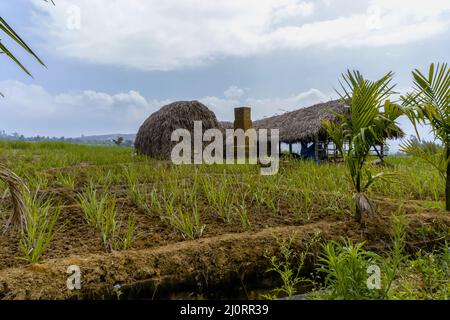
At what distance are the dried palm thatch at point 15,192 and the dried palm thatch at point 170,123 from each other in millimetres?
7893

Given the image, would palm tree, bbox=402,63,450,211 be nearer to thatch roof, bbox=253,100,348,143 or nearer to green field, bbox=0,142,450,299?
green field, bbox=0,142,450,299

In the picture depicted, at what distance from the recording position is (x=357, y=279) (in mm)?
2080

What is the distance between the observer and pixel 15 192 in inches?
88.7

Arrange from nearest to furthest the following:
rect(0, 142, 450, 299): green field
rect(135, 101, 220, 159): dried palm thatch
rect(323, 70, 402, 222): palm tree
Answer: rect(0, 142, 450, 299): green field < rect(323, 70, 402, 222): palm tree < rect(135, 101, 220, 159): dried palm thatch

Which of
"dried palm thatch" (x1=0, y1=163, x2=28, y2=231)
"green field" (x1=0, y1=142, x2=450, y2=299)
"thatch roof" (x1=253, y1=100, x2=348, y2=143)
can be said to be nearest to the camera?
"dried palm thatch" (x1=0, y1=163, x2=28, y2=231)

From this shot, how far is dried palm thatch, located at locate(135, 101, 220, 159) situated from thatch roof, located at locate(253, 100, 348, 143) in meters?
3.58

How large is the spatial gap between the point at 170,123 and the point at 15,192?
8263 mm

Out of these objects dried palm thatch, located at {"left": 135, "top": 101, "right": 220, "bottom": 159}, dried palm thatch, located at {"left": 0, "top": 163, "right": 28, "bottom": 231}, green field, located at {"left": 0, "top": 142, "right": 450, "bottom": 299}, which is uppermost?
dried palm thatch, located at {"left": 135, "top": 101, "right": 220, "bottom": 159}

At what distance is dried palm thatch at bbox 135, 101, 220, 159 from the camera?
10.4 meters

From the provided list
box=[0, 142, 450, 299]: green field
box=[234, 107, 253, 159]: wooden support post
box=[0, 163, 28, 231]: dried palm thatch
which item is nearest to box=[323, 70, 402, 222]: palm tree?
box=[0, 142, 450, 299]: green field

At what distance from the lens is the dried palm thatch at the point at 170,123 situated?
10.4 m

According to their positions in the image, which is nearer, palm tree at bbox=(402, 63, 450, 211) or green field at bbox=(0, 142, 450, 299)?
green field at bbox=(0, 142, 450, 299)
